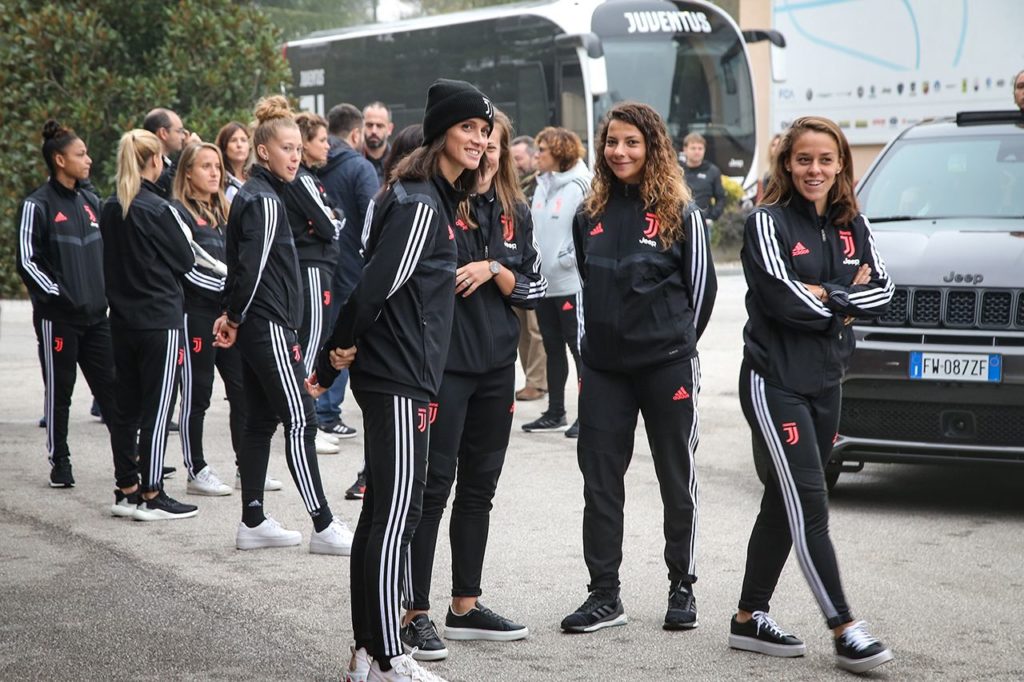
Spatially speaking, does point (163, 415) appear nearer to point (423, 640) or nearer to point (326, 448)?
point (326, 448)

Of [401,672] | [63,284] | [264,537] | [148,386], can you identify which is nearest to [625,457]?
[401,672]

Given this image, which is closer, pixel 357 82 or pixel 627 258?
pixel 627 258

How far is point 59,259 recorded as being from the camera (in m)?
8.19

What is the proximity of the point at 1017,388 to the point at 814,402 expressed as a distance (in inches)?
88.3

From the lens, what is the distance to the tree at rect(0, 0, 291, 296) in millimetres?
18328

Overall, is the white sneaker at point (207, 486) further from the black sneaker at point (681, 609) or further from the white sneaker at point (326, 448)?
the black sneaker at point (681, 609)

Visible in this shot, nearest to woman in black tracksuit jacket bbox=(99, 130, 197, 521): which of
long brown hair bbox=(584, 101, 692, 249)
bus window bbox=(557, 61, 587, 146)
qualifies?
long brown hair bbox=(584, 101, 692, 249)

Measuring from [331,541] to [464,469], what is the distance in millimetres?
1532

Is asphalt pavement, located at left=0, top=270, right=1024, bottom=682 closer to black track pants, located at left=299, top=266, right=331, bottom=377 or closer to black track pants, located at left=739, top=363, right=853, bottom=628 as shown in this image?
black track pants, located at left=739, top=363, right=853, bottom=628

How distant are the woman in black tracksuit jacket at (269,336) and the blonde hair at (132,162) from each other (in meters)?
0.90

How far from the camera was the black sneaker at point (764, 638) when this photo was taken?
526cm

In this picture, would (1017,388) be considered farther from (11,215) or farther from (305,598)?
(11,215)

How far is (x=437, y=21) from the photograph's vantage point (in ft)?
78.1

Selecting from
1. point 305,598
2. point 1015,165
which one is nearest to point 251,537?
point 305,598
